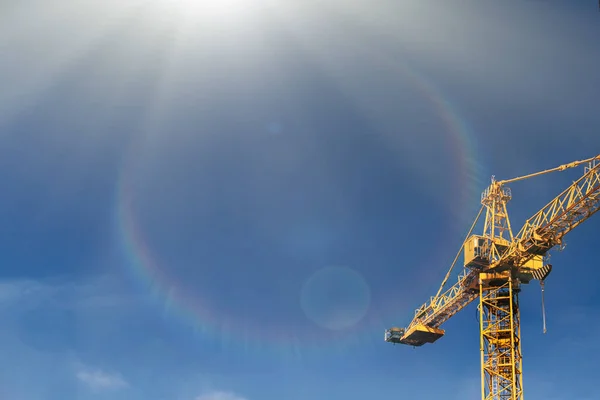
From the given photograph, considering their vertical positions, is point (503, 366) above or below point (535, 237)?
below

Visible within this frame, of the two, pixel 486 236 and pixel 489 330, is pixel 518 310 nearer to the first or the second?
pixel 489 330

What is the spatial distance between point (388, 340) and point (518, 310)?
26149mm

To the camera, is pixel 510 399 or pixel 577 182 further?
pixel 510 399

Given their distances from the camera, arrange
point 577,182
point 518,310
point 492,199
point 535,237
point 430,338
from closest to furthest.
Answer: point 577,182 → point 535,237 → point 518,310 → point 492,199 → point 430,338

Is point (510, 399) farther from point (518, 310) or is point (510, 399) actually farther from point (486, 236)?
point (486, 236)

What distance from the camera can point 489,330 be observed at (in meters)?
93.4

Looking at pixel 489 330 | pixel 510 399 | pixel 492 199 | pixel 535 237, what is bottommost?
pixel 510 399

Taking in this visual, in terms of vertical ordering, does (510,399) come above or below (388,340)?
below

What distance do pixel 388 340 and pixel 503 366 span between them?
Result: 83.7ft

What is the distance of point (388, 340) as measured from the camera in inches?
4451

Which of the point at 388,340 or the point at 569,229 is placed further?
the point at 388,340

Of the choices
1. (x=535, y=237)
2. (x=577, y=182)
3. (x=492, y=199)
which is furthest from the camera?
(x=492, y=199)

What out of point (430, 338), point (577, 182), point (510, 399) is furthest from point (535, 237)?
point (430, 338)

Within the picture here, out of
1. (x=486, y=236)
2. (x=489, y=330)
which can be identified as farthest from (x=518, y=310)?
(x=486, y=236)
